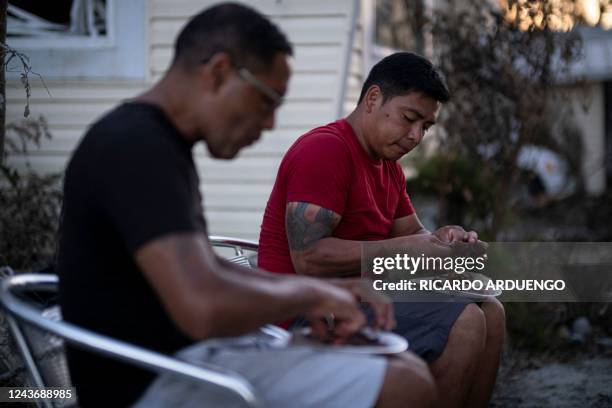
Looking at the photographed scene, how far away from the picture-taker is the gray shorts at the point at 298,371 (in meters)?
2.23

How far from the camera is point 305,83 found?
264 inches

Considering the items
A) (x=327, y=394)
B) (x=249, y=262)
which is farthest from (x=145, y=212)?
(x=249, y=262)

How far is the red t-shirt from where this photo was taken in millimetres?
3219

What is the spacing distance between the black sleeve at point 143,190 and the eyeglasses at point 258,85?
28cm

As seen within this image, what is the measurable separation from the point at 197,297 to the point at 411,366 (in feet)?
2.42

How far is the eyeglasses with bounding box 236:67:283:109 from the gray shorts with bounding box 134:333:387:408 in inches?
25.2

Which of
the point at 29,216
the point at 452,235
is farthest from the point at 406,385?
the point at 29,216

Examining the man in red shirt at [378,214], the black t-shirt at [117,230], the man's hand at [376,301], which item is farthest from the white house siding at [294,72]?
the black t-shirt at [117,230]

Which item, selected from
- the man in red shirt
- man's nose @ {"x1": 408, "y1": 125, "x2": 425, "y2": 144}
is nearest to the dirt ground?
the man in red shirt

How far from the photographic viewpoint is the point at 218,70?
224cm

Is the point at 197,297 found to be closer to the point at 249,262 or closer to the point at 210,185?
the point at 249,262

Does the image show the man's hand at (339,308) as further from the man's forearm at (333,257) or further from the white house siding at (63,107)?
the white house siding at (63,107)

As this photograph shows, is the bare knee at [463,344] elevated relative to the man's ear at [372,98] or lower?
lower

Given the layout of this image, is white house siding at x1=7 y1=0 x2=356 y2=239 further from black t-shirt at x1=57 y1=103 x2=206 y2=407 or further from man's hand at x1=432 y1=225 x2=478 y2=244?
black t-shirt at x1=57 y1=103 x2=206 y2=407
